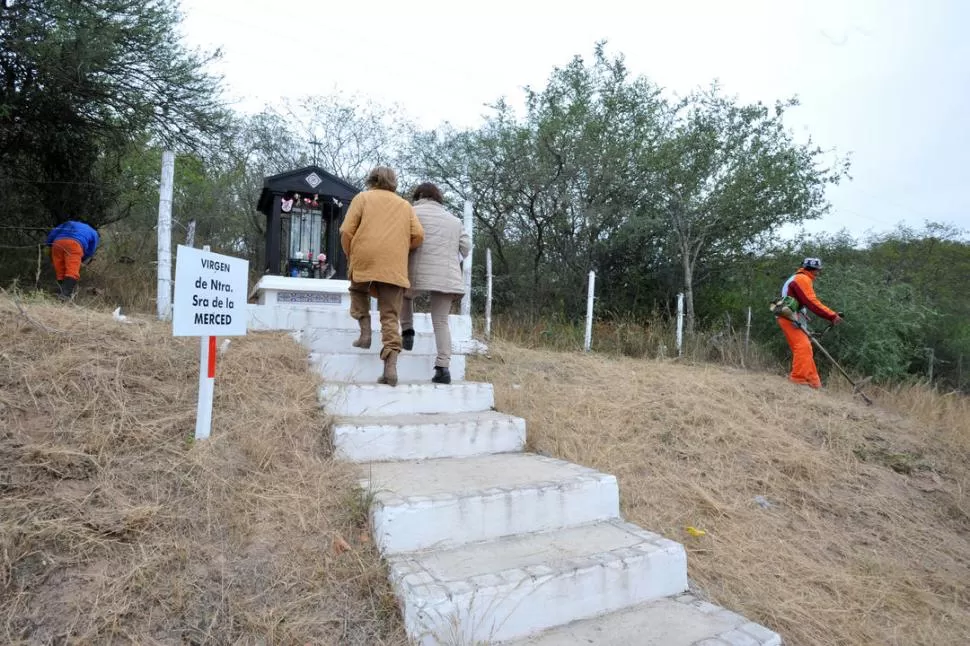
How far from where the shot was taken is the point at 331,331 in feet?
15.7

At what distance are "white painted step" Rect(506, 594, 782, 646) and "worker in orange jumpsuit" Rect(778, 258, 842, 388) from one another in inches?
222

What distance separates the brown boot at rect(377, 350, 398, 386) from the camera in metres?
4.02

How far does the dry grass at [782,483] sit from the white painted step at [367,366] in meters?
0.70

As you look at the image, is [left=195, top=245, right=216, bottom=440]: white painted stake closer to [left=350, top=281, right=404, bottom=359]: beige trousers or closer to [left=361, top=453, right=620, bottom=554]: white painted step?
[left=361, top=453, right=620, bottom=554]: white painted step

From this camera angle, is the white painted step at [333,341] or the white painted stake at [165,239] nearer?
the white painted step at [333,341]

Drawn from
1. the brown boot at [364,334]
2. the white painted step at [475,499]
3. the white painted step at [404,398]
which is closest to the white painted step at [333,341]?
the brown boot at [364,334]

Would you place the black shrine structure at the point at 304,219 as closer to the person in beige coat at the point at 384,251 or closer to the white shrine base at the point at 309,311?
the white shrine base at the point at 309,311

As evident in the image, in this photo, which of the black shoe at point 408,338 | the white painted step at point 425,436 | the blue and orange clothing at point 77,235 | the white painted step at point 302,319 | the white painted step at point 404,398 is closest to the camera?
the white painted step at point 425,436

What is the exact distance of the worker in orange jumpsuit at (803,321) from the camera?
725 centimetres

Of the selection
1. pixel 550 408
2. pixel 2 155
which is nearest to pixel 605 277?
pixel 550 408

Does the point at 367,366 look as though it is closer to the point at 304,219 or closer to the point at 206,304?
the point at 206,304

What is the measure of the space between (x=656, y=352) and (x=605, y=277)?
4.76 metres

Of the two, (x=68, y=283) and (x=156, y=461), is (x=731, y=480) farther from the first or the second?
(x=68, y=283)

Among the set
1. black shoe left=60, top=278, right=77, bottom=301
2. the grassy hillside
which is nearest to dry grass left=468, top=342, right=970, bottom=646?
the grassy hillside
